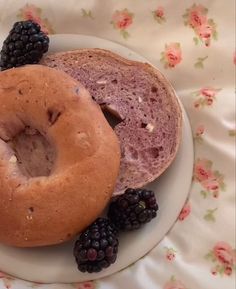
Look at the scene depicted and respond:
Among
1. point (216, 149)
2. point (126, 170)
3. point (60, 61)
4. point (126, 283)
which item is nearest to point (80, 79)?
point (60, 61)

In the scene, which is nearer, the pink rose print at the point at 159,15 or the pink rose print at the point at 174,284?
the pink rose print at the point at 174,284

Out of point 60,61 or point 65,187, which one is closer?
point 65,187

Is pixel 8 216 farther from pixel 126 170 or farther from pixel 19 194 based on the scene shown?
pixel 126 170

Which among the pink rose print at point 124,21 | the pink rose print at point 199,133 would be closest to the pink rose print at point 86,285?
the pink rose print at point 199,133

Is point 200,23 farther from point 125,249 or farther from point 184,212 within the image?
point 125,249

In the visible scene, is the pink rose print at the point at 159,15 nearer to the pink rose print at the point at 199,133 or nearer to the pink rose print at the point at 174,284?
the pink rose print at the point at 199,133

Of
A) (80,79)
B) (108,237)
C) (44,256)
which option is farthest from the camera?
(80,79)

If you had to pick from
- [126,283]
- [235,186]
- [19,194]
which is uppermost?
[19,194]

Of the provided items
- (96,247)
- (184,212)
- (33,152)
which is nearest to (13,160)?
(33,152)
